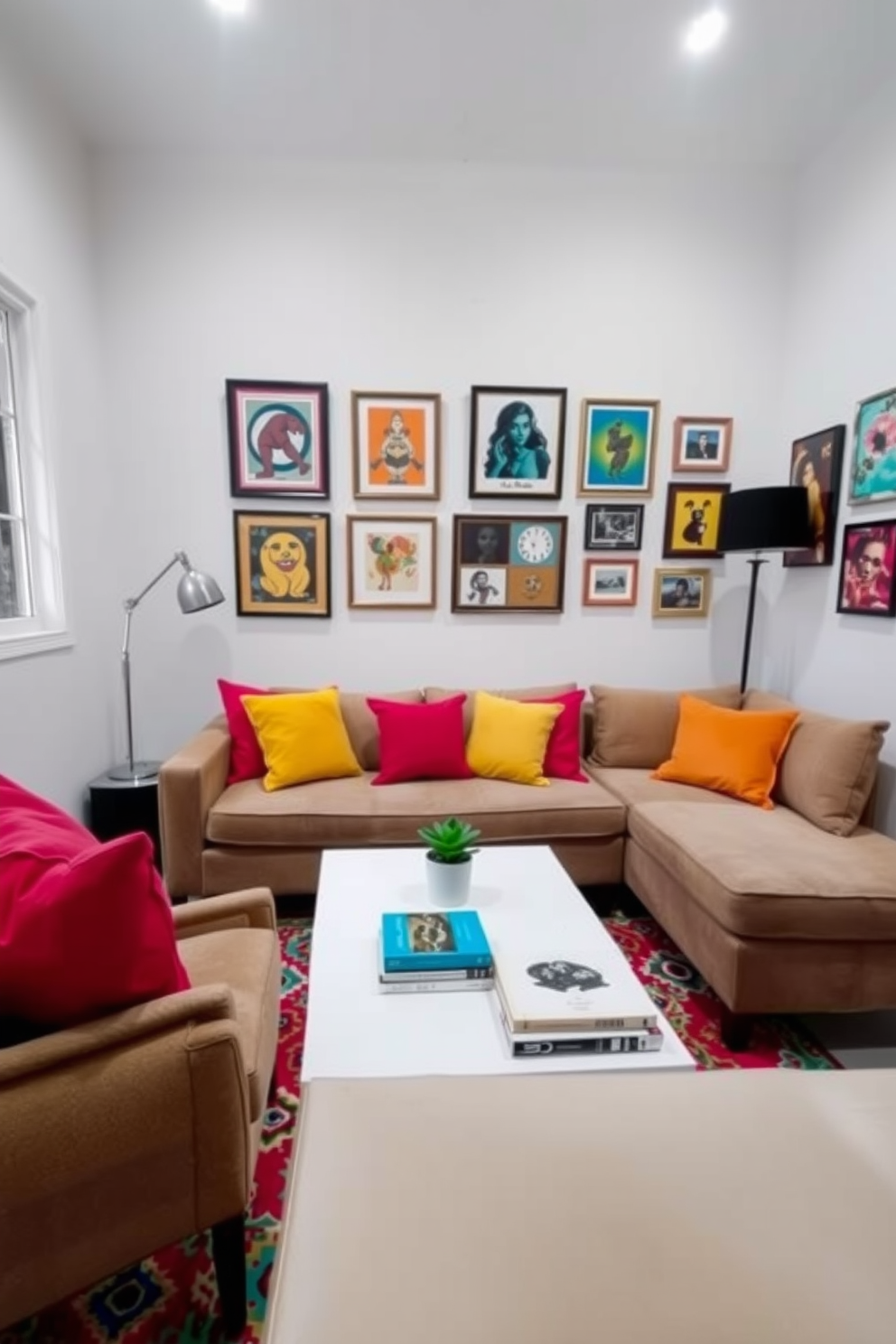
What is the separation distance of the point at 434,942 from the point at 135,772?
1894mm

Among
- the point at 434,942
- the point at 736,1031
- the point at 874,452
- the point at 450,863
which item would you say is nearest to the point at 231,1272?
the point at 434,942

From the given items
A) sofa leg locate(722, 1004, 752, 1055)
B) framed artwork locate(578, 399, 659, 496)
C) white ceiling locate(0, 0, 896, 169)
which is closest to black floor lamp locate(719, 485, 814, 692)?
framed artwork locate(578, 399, 659, 496)

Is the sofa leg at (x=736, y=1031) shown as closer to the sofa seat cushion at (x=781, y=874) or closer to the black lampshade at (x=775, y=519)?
the sofa seat cushion at (x=781, y=874)

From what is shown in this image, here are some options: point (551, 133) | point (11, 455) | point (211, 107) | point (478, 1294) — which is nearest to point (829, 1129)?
point (478, 1294)

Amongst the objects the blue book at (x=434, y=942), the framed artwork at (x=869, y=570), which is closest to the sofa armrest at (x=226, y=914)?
the blue book at (x=434, y=942)

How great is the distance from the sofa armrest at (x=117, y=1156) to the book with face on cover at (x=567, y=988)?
530mm

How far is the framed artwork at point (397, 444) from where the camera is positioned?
298 centimetres

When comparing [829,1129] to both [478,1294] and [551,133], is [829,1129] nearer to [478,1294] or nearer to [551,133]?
[478,1294]

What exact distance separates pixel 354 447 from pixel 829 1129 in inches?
114

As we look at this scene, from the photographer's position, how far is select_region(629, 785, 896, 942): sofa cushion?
1690 millimetres

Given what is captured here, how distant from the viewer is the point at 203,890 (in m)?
2.32

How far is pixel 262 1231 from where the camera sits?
A: 4.05 ft

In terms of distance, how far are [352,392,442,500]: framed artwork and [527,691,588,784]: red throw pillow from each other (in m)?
1.20

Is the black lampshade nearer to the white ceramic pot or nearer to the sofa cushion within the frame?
the sofa cushion
